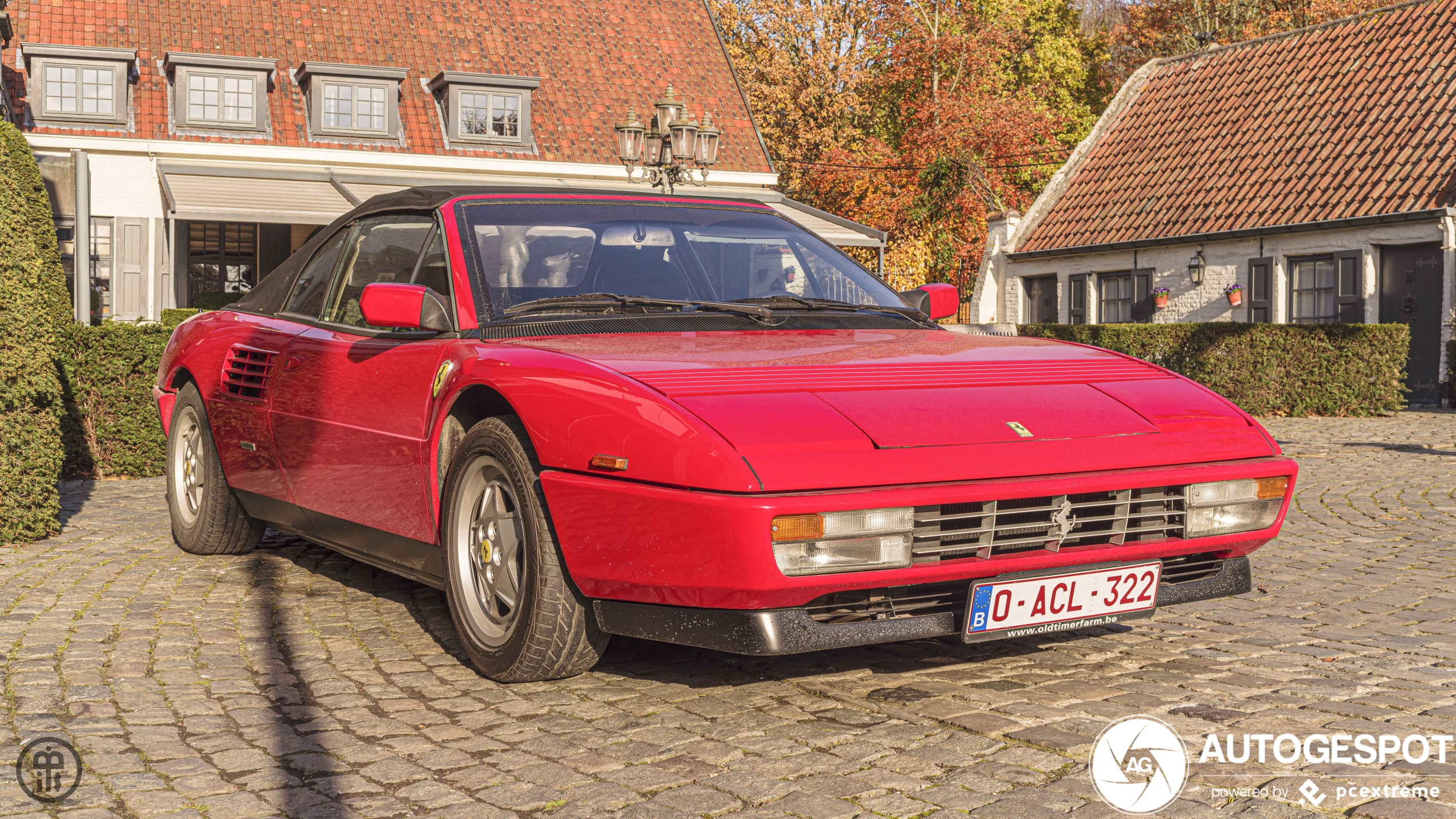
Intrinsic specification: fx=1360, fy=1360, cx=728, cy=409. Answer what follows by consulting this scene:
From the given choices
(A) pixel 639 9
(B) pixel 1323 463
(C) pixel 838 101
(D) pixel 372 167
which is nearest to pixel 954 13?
(C) pixel 838 101

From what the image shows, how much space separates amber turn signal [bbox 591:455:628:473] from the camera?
148 inches

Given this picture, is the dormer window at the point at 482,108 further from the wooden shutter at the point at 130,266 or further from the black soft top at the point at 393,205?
the black soft top at the point at 393,205

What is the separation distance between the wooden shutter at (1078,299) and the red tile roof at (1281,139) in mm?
814

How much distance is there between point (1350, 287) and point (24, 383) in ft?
67.1

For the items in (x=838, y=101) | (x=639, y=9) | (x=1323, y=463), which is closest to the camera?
(x=1323, y=463)

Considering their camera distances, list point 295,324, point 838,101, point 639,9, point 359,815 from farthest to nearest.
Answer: point 838,101 < point 639,9 < point 295,324 < point 359,815

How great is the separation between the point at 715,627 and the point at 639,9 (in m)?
31.3

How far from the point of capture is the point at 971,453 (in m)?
3.77

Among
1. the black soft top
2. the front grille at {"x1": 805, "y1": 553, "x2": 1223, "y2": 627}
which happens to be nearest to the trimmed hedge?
the black soft top

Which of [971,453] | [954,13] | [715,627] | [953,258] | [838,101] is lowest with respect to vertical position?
[715,627]

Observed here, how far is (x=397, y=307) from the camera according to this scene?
4664 millimetres

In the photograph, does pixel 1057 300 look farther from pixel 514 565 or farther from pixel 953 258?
pixel 514 565

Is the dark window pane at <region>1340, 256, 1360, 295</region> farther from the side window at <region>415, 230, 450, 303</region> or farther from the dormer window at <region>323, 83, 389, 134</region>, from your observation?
the side window at <region>415, 230, 450, 303</region>

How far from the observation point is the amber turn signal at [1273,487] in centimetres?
431
